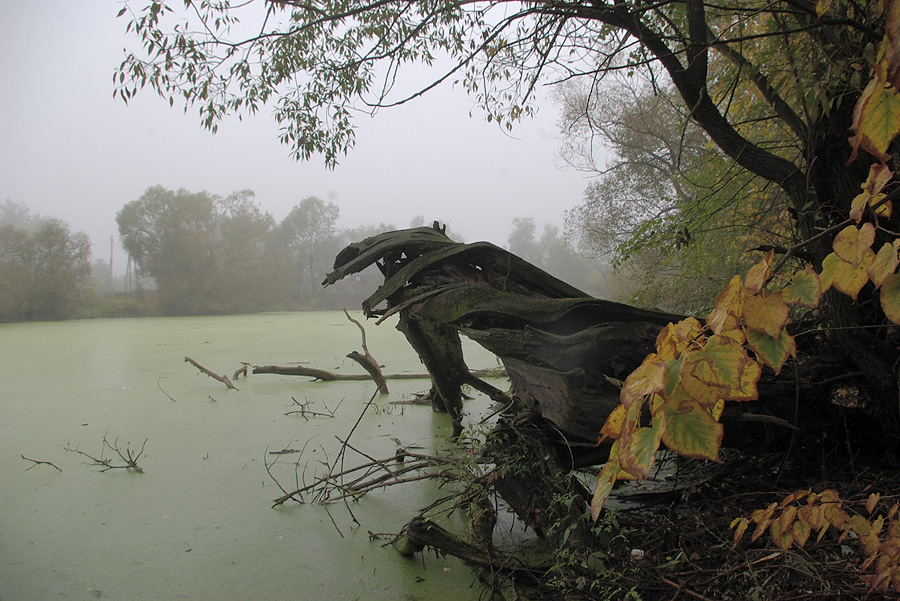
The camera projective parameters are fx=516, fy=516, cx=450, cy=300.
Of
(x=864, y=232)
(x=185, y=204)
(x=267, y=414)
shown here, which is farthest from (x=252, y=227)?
(x=864, y=232)

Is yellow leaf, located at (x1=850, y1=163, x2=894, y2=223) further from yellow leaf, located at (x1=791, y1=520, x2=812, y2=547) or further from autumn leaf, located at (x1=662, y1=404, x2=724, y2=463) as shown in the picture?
yellow leaf, located at (x1=791, y1=520, x2=812, y2=547)

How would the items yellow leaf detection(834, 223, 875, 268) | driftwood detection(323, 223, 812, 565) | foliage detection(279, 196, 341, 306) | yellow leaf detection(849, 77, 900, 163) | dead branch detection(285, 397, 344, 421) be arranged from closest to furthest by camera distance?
yellow leaf detection(849, 77, 900, 163), yellow leaf detection(834, 223, 875, 268), driftwood detection(323, 223, 812, 565), dead branch detection(285, 397, 344, 421), foliage detection(279, 196, 341, 306)

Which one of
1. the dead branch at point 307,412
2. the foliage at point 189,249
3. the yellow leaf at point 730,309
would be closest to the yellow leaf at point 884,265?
the yellow leaf at point 730,309

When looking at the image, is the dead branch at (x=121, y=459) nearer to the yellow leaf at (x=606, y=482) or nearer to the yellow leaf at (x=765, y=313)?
the yellow leaf at (x=606, y=482)

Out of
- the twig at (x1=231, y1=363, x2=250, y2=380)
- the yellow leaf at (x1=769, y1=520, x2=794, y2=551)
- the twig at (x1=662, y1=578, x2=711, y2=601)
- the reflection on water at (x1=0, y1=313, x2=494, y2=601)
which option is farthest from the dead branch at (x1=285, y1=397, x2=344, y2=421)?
the yellow leaf at (x1=769, y1=520, x2=794, y2=551)

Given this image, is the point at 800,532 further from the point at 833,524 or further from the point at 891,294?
the point at 891,294

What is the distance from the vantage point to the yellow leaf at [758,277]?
Answer: 53 centimetres

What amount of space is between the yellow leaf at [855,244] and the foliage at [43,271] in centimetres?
1198

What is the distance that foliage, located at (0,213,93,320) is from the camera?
9.51m

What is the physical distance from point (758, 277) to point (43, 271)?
12804 mm

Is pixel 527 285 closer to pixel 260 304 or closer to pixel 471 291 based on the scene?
pixel 471 291

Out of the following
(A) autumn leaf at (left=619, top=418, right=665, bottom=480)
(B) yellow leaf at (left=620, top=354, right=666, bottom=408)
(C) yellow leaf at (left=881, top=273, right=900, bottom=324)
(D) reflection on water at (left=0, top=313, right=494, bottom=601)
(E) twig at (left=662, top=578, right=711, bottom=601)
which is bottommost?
(D) reflection on water at (left=0, top=313, right=494, bottom=601)

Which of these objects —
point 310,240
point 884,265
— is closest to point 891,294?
point 884,265

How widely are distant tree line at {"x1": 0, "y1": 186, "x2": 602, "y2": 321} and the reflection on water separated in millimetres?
4549
